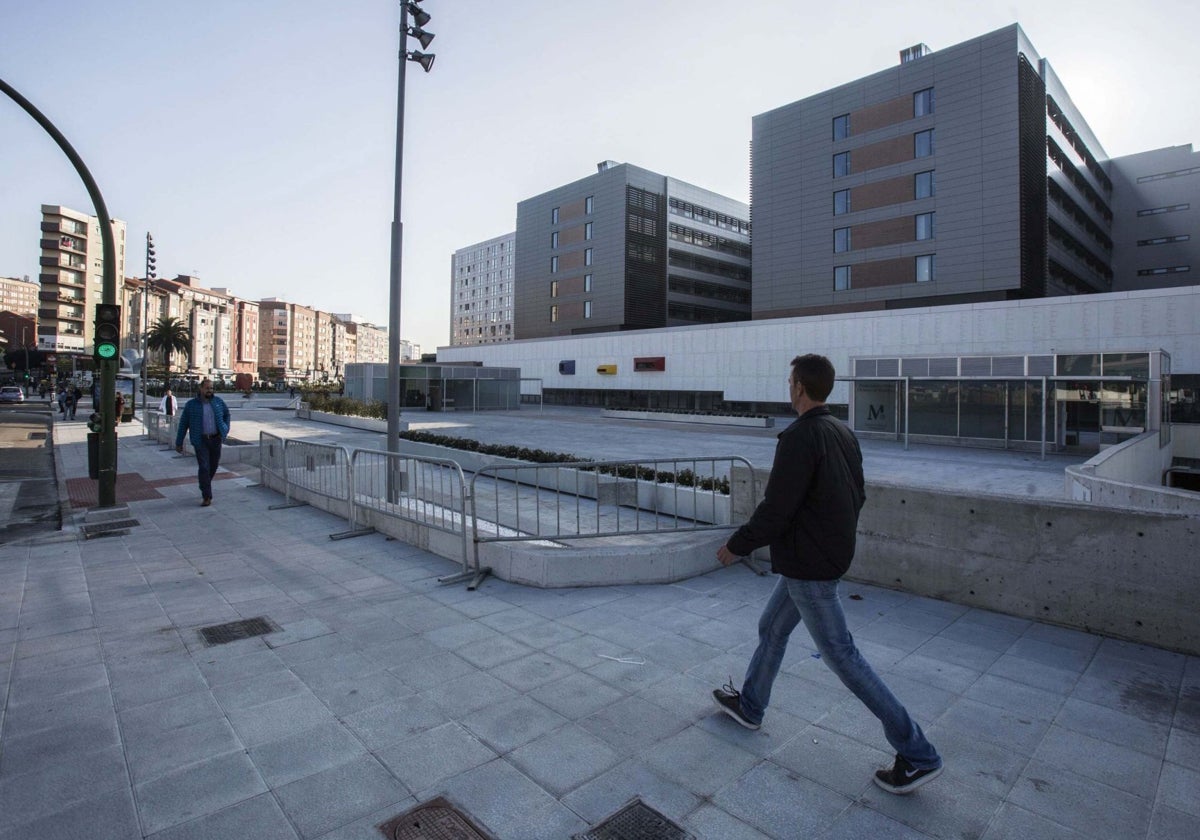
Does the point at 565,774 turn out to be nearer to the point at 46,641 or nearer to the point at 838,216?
the point at 46,641

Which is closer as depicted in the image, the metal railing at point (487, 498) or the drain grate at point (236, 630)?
the drain grate at point (236, 630)

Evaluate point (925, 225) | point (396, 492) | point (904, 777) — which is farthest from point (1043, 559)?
point (925, 225)

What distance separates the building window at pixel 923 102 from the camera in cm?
3803

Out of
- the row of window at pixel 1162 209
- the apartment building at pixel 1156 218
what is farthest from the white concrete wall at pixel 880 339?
the row of window at pixel 1162 209

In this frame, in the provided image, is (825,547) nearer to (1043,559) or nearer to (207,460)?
(1043,559)

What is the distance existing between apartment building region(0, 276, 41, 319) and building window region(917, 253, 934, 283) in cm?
20074

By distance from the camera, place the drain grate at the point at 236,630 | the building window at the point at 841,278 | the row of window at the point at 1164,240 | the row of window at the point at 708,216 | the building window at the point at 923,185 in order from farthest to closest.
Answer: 1. the row of window at the point at 708,216
2. the row of window at the point at 1164,240
3. the building window at the point at 841,278
4. the building window at the point at 923,185
5. the drain grate at the point at 236,630

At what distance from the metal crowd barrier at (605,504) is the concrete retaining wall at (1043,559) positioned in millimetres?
1660

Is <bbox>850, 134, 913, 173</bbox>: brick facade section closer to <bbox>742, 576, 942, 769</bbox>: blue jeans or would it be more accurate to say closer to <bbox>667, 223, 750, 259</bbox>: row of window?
<bbox>667, 223, 750, 259</bbox>: row of window

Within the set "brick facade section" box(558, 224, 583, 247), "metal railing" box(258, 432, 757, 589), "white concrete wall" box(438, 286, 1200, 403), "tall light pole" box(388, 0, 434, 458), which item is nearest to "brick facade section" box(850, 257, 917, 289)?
"white concrete wall" box(438, 286, 1200, 403)

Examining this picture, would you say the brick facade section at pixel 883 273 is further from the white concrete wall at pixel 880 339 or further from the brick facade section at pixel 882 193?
the white concrete wall at pixel 880 339

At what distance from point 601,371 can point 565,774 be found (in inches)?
1886

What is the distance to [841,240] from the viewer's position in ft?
136

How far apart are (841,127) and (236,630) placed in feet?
152
